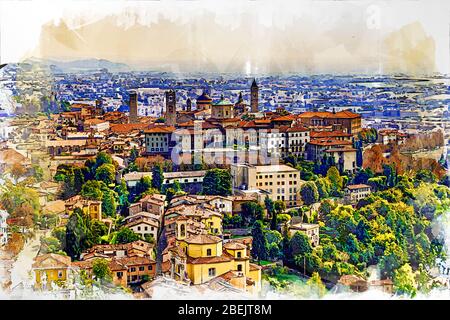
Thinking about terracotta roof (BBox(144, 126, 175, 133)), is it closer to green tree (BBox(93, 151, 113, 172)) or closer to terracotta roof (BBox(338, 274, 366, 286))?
green tree (BBox(93, 151, 113, 172))

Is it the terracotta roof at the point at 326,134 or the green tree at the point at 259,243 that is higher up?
the terracotta roof at the point at 326,134

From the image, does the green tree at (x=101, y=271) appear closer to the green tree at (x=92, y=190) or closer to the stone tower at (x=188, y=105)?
the green tree at (x=92, y=190)

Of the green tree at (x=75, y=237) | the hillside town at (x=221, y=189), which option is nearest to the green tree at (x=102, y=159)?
the hillside town at (x=221, y=189)

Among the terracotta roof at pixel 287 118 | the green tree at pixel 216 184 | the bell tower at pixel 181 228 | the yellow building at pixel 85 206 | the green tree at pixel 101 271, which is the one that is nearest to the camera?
the green tree at pixel 101 271

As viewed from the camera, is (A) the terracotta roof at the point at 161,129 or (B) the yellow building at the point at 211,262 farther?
(A) the terracotta roof at the point at 161,129

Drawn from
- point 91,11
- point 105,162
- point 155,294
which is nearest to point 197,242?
point 155,294

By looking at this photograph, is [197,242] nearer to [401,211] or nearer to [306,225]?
[306,225]

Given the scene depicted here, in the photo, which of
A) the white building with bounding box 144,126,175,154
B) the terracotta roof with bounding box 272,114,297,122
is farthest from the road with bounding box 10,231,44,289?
the terracotta roof with bounding box 272,114,297,122

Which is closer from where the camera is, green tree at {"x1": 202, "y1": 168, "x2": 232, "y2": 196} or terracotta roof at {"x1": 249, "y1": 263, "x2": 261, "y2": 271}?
terracotta roof at {"x1": 249, "y1": 263, "x2": 261, "y2": 271}
